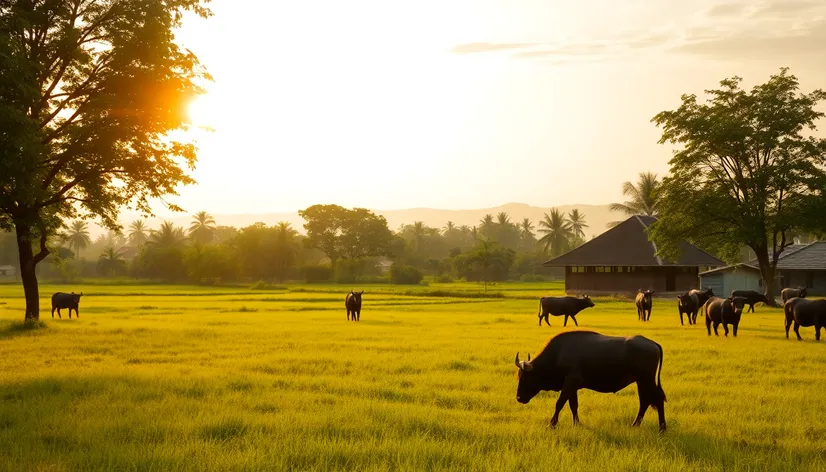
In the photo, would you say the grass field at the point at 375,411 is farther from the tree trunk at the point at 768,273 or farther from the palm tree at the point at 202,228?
the palm tree at the point at 202,228

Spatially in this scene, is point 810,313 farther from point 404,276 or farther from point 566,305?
point 404,276

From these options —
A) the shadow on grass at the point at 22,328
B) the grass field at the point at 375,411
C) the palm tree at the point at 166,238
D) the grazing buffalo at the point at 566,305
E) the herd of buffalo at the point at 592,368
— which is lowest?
the shadow on grass at the point at 22,328

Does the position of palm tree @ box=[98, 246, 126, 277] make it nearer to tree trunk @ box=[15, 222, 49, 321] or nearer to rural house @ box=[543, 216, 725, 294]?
rural house @ box=[543, 216, 725, 294]

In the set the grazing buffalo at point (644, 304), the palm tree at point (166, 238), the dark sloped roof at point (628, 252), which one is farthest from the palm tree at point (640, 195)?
the palm tree at point (166, 238)

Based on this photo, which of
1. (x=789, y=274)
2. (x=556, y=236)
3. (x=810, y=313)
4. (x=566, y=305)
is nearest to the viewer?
(x=810, y=313)

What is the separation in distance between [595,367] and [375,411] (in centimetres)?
355

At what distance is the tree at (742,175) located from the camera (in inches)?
1779

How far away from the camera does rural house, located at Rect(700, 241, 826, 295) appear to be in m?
59.2

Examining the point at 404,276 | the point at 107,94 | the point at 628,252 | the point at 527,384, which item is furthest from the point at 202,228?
the point at 527,384

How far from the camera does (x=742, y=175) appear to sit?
4838cm

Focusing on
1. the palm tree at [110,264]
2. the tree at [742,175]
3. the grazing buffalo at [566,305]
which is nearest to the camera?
the grazing buffalo at [566,305]

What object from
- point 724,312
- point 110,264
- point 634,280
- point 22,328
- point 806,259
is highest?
point 806,259

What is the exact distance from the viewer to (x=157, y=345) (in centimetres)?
2002

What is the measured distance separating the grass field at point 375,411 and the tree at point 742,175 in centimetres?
2865
